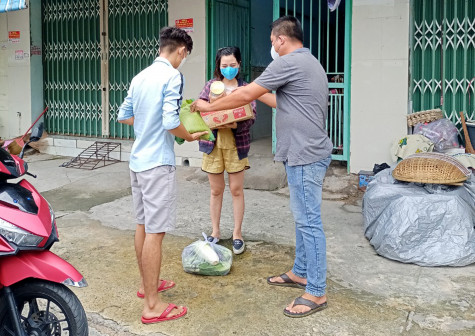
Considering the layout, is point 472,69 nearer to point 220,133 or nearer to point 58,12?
point 220,133

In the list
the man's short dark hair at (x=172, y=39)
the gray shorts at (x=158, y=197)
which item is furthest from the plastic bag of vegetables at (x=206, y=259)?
the man's short dark hair at (x=172, y=39)

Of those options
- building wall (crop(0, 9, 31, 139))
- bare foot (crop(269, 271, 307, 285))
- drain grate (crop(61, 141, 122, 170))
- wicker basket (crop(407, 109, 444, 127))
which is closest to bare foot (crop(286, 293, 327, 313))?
bare foot (crop(269, 271, 307, 285))

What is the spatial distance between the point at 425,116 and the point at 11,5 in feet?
15.9

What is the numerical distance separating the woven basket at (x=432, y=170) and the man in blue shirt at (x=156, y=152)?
6.92ft

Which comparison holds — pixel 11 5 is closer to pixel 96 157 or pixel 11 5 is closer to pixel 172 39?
pixel 96 157

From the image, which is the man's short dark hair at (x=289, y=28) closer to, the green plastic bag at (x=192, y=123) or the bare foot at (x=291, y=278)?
the green plastic bag at (x=192, y=123)

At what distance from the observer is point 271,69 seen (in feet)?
10.1

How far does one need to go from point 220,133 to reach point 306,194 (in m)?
1.24

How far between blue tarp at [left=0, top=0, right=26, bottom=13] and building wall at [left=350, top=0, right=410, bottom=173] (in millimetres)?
3812

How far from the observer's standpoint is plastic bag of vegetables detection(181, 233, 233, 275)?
3.66 meters

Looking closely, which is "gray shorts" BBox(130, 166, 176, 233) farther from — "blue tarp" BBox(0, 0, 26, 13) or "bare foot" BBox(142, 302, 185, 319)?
"blue tarp" BBox(0, 0, 26, 13)

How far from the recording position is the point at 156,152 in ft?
9.84

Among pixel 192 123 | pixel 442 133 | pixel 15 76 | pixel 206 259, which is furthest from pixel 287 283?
pixel 15 76

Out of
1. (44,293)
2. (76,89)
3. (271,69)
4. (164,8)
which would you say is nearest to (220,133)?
(271,69)
